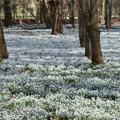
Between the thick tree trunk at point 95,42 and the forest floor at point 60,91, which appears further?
the thick tree trunk at point 95,42

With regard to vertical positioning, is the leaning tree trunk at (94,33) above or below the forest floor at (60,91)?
above

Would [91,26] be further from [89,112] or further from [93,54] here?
[89,112]

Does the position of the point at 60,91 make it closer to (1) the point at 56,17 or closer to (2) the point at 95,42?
(2) the point at 95,42

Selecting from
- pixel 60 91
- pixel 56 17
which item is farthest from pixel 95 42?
pixel 56 17

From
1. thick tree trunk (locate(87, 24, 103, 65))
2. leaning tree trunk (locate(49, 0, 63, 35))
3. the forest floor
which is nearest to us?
the forest floor

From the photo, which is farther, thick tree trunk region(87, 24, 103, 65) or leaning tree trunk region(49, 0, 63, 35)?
leaning tree trunk region(49, 0, 63, 35)

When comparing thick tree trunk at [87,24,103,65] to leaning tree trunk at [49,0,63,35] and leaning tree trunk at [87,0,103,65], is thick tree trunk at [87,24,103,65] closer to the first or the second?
leaning tree trunk at [87,0,103,65]

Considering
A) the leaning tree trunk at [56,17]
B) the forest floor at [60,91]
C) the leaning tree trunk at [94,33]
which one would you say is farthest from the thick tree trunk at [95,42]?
the leaning tree trunk at [56,17]

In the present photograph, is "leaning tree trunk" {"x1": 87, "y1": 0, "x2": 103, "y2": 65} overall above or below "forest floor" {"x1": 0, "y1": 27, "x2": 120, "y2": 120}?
above

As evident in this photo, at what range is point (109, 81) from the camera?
47.2ft

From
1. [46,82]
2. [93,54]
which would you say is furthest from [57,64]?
[46,82]

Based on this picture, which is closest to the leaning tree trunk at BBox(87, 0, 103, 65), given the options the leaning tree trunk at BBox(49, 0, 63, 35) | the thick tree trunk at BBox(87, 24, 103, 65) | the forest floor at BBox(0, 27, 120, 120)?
the thick tree trunk at BBox(87, 24, 103, 65)

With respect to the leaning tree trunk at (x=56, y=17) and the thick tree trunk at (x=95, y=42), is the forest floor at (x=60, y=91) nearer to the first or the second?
the thick tree trunk at (x=95, y=42)

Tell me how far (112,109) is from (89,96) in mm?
2051
